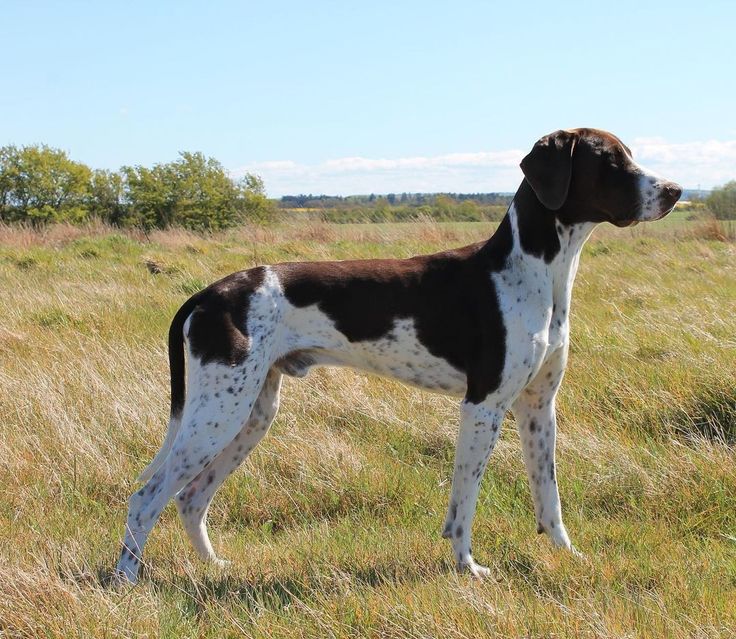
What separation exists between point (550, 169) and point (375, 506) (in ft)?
6.02

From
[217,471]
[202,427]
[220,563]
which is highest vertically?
[202,427]

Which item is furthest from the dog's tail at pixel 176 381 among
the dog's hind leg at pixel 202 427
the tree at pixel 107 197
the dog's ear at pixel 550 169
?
the tree at pixel 107 197

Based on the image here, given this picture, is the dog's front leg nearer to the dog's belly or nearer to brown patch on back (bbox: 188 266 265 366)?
the dog's belly

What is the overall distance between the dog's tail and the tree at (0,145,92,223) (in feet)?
77.8

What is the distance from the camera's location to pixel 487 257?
378 cm

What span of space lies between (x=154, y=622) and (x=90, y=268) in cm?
992

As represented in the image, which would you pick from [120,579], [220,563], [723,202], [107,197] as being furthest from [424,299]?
[107,197]

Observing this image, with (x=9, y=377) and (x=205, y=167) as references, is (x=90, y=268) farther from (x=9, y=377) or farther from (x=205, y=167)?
(x=205, y=167)

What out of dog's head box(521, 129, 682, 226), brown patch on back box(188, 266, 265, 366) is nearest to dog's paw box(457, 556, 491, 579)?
brown patch on back box(188, 266, 265, 366)

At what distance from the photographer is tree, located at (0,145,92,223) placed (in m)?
26.2

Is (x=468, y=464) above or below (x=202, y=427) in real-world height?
below

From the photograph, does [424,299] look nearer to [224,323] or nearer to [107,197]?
[224,323]

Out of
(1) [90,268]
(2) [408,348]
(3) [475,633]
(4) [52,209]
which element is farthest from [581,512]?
(4) [52,209]

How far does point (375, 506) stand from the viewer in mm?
4266
